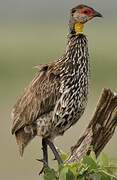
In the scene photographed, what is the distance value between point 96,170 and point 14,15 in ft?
106

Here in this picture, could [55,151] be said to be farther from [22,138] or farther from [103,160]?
[103,160]

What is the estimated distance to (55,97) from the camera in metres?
6.98

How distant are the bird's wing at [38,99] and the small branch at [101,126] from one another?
751 millimetres

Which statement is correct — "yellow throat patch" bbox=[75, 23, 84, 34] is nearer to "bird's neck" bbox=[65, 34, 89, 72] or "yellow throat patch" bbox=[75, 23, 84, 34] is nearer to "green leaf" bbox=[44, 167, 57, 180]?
"bird's neck" bbox=[65, 34, 89, 72]

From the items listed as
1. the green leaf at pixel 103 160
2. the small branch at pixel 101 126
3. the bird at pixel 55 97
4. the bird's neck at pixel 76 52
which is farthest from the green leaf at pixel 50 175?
the bird's neck at pixel 76 52

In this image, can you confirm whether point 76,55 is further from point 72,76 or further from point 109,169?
point 109,169

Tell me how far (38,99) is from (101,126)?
897 millimetres

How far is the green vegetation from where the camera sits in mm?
5809

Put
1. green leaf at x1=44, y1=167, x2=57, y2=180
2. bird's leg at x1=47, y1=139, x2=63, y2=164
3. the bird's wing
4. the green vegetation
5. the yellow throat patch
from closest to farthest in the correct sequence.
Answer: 1. the green vegetation
2. green leaf at x1=44, y1=167, x2=57, y2=180
3. bird's leg at x1=47, y1=139, x2=63, y2=164
4. the bird's wing
5. the yellow throat patch

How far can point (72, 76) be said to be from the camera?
6.98 meters

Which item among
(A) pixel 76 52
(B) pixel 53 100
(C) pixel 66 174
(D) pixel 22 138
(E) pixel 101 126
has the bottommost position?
(C) pixel 66 174

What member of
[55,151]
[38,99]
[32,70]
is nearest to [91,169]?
[55,151]

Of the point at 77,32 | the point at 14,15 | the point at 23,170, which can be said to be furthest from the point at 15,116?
the point at 14,15

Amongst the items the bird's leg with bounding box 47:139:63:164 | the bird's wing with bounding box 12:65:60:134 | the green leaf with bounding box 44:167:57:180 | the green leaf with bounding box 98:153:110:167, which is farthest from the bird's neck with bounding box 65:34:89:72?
the green leaf with bounding box 98:153:110:167
